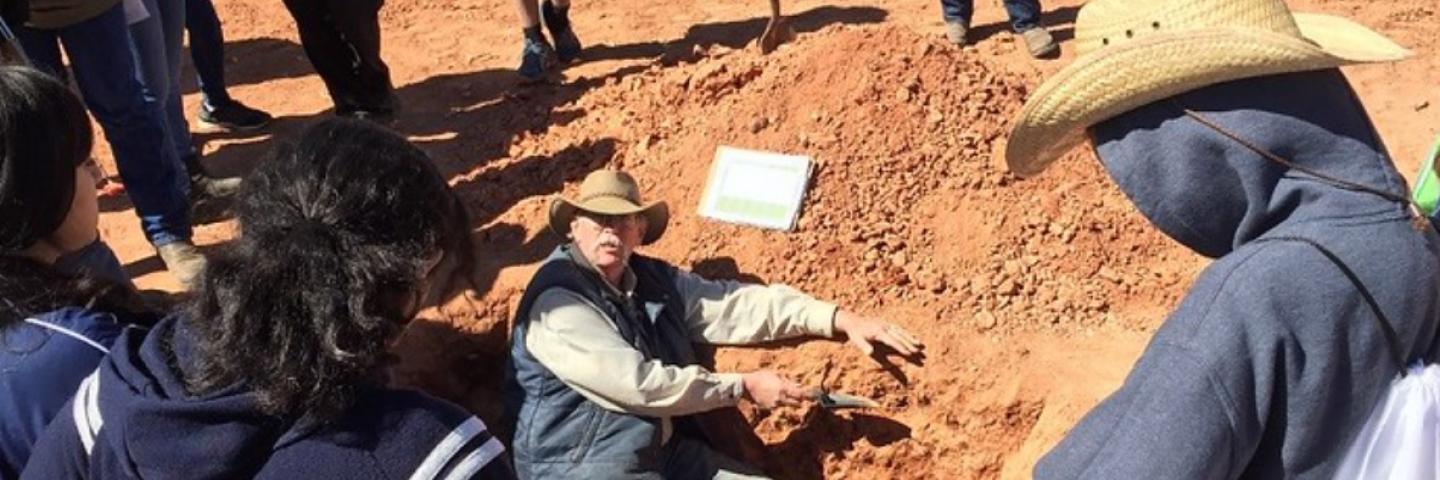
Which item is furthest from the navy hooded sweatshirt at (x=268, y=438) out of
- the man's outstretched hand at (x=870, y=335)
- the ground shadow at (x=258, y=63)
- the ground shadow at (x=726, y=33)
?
the ground shadow at (x=258, y=63)

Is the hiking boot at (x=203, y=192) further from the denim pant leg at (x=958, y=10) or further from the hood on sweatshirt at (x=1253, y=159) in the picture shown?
the hood on sweatshirt at (x=1253, y=159)

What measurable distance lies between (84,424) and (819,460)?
7.77 ft

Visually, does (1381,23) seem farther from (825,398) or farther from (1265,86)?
(1265,86)

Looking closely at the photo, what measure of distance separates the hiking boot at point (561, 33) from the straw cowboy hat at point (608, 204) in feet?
10.4

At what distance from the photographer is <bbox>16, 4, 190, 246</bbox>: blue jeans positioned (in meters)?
4.47

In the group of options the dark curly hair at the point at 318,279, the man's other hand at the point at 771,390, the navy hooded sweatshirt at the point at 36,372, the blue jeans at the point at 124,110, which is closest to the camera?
the dark curly hair at the point at 318,279

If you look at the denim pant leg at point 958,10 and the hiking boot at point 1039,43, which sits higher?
the denim pant leg at point 958,10

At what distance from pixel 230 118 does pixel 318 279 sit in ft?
17.0

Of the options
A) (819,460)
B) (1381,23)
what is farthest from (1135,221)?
(1381,23)

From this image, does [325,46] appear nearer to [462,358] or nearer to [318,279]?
[462,358]

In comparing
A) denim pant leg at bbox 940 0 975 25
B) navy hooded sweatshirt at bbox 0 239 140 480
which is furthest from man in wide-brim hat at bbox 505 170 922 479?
denim pant leg at bbox 940 0 975 25

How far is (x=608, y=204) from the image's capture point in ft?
12.3

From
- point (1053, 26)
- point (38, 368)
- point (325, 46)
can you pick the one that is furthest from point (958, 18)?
point (38, 368)

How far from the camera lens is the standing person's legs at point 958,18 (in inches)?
272
